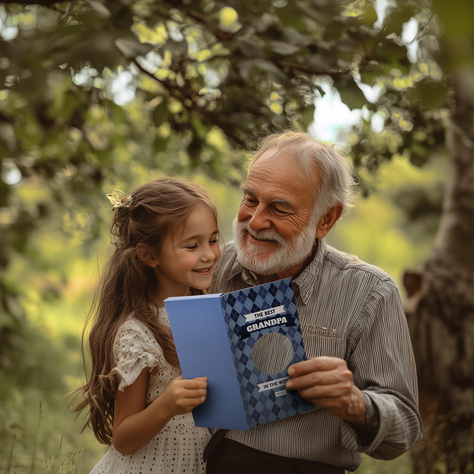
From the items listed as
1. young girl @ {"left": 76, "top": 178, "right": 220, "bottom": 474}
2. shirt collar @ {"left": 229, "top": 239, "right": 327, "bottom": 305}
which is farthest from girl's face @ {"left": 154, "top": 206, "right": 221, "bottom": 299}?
shirt collar @ {"left": 229, "top": 239, "right": 327, "bottom": 305}

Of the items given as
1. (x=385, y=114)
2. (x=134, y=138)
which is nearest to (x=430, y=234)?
(x=134, y=138)

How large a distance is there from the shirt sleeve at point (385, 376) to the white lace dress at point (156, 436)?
0.56 metres

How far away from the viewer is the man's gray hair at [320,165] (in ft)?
8.30

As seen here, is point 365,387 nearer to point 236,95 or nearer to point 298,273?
point 298,273

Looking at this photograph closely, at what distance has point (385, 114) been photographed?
10.5ft

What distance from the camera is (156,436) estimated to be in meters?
2.12

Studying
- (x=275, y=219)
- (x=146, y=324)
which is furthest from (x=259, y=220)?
(x=146, y=324)

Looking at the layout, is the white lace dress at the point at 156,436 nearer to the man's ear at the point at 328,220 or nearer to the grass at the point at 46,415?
the grass at the point at 46,415

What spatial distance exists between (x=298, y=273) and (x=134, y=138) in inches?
130

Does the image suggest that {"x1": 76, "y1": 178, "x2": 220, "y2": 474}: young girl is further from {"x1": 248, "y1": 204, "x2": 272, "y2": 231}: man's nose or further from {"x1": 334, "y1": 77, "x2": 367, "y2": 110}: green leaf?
{"x1": 334, "y1": 77, "x2": 367, "y2": 110}: green leaf

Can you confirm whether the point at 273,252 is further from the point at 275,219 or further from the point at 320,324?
the point at 320,324

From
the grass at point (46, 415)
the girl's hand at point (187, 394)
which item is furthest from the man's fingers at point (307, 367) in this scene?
the grass at point (46, 415)

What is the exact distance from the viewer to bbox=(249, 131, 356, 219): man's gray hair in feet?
8.30

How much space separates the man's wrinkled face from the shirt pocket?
31 cm
